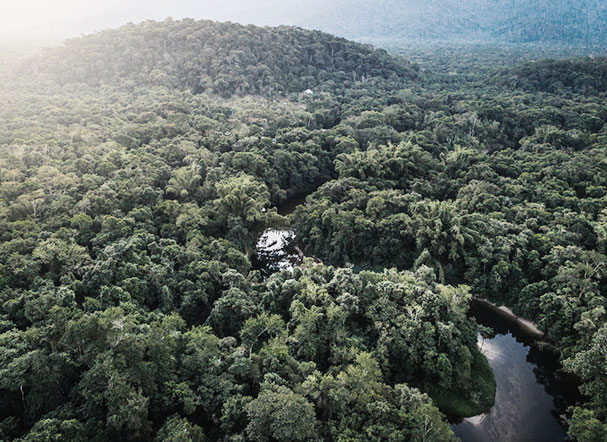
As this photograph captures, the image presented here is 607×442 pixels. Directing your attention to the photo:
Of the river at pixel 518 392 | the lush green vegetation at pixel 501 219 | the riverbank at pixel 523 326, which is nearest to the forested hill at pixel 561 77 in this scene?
the lush green vegetation at pixel 501 219

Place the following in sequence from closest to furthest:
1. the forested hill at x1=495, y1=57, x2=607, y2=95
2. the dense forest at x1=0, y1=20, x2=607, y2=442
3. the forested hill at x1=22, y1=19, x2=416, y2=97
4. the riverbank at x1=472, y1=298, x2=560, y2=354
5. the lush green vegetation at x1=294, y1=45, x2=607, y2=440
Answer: the dense forest at x1=0, y1=20, x2=607, y2=442
the lush green vegetation at x1=294, y1=45, x2=607, y2=440
the riverbank at x1=472, y1=298, x2=560, y2=354
the forested hill at x1=495, y1=57, x2=607, y2=95
the forested hill at x1=22, y1=19, x2=416, y2=97

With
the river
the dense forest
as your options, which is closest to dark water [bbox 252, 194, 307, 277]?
the dense forest

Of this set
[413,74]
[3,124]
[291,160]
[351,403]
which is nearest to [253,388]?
[351,403]

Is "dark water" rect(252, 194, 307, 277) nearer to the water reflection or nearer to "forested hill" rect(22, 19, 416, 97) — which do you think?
the water reflection

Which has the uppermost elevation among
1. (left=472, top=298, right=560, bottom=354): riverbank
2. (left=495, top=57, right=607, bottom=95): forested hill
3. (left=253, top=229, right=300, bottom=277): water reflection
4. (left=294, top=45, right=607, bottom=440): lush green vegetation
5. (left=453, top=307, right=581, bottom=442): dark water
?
(left=495, top=57, right=607, bottom=95): forested hill

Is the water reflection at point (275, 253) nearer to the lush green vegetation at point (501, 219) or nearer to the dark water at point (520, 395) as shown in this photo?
the lush green vegetation at point (501, 219)

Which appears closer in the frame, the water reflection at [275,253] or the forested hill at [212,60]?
the water reflection at [275,253]
